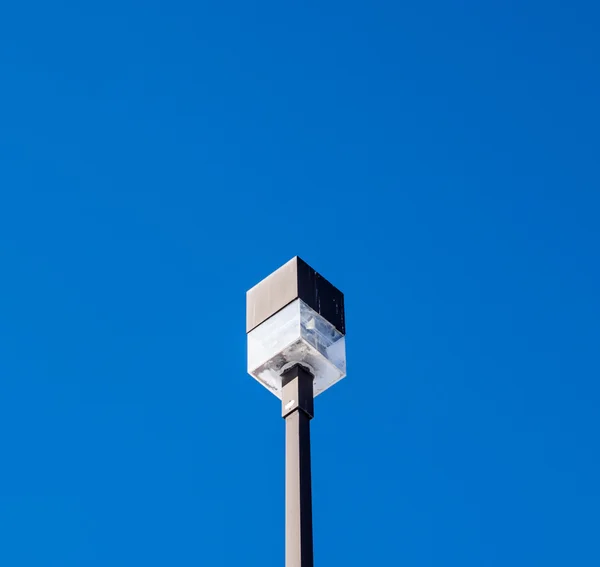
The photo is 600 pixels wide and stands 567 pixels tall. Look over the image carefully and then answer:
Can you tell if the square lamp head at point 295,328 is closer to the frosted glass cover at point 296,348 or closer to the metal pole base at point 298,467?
the frosted glass cover at point 296,348

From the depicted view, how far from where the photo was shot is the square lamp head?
7488 mm

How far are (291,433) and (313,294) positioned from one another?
1.07m

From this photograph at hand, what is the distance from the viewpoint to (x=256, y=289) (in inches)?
316

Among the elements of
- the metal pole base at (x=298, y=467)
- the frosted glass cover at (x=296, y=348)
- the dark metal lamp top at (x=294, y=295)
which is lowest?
the metal pole base at (x=298, y=467)

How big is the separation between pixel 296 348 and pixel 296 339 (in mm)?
62

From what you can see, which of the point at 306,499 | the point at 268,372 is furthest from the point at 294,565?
the point at 268,372

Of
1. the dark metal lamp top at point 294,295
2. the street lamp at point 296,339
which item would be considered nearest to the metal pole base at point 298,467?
the street lamp at point 296,339

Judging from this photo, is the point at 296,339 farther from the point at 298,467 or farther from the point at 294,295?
the point at 298,467

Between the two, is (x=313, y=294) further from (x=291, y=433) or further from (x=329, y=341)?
(x=291, y=433)

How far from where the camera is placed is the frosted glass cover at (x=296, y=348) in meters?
7.47

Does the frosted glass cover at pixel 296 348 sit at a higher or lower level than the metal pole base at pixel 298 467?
higher

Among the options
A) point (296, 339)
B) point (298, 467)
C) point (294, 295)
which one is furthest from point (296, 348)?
point (298, 467)

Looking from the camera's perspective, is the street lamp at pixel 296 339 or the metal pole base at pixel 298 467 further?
the street lamp at pixel 296 339

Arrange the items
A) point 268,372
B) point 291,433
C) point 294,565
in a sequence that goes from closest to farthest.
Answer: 1. point 294,565
2. point 291,433
3. point 268,372
